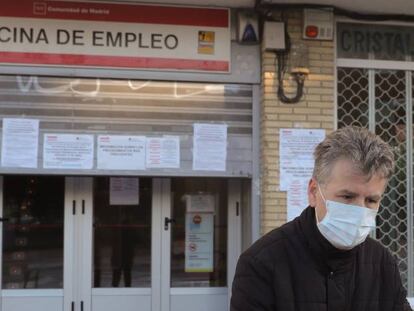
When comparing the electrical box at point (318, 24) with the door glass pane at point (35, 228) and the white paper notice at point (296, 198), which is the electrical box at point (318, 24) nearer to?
the white paper notice at point (296, 198)

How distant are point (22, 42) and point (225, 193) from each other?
2545mm

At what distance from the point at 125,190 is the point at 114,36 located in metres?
1.60

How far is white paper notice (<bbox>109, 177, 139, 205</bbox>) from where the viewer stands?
619 centimetres

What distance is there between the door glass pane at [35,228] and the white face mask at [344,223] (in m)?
4.62

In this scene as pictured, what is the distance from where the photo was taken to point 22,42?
5.55 m

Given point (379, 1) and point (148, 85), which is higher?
point (379, 1)

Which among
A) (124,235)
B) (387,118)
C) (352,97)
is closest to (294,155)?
(352,97)

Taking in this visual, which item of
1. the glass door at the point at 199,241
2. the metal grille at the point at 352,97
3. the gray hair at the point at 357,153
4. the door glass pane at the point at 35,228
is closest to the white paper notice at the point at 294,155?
the metal grille at the point at 352,97

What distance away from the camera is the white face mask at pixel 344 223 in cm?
177

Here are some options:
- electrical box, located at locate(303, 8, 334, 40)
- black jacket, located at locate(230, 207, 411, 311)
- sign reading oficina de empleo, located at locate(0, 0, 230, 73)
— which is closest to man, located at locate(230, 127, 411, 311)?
black jacket, located at locate(230, 207, 411, 311)

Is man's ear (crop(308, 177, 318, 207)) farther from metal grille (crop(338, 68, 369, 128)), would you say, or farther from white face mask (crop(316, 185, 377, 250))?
metal grille (crop(338, 68, 369, 128))

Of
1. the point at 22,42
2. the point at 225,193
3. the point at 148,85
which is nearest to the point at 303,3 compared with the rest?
the point at 148,85

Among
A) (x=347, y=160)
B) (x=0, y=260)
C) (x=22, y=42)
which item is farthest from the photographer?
(x=0, y=260)

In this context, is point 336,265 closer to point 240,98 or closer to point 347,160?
point 347,160
